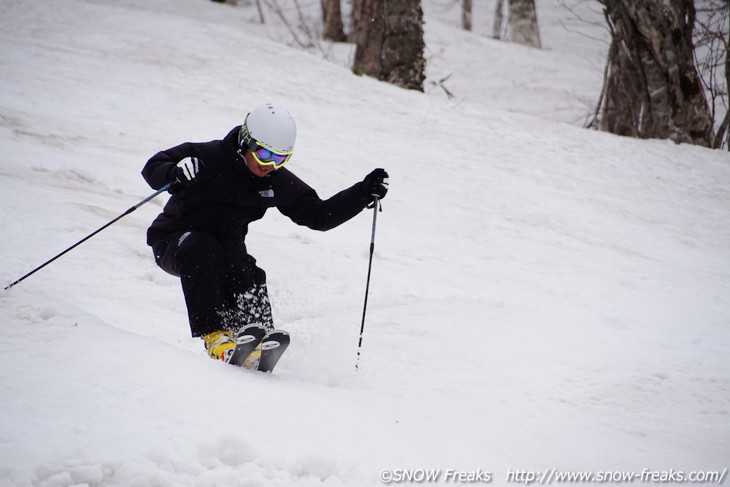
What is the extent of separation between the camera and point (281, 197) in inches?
137

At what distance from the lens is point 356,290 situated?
457 cm

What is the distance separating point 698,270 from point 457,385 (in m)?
3.67

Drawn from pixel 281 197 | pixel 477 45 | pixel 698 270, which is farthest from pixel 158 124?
pixel 477 45

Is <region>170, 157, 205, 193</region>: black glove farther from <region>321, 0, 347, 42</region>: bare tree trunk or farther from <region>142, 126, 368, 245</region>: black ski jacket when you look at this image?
<region>321, 0, 347, 42</region>: bare tree trunk

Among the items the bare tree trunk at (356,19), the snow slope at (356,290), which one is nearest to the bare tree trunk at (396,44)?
the snow slope at (356,290)

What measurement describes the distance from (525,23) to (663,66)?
11740 millimetres

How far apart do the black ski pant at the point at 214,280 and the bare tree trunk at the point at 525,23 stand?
19.5m

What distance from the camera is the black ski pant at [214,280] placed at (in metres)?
3.02

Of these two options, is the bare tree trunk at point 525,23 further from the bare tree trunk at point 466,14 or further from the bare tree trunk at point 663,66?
the bare tree trunk at point 663,66

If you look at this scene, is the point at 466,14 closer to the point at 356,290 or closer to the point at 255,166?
the point at 356,290

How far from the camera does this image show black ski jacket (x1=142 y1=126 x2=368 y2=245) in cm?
326

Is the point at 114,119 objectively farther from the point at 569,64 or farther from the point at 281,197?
the point at 569,64

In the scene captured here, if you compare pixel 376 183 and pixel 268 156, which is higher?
pixel 268 156

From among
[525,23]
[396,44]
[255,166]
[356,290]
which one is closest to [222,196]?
[255,166]
